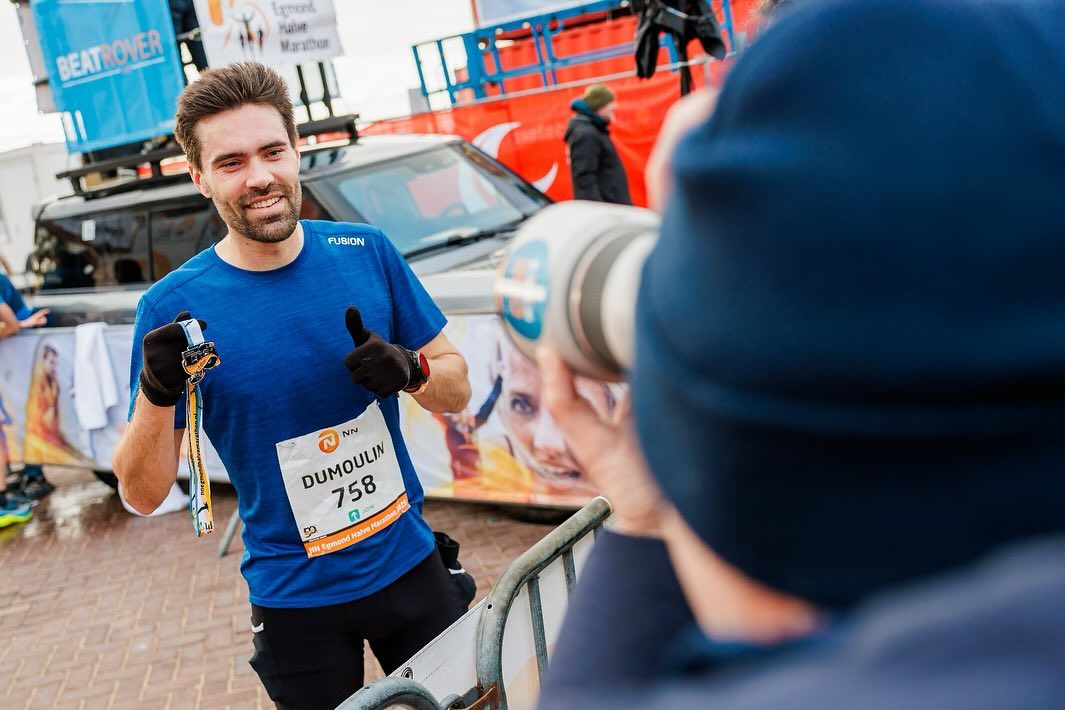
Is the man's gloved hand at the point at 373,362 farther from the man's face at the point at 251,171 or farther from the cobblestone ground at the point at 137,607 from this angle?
the cobblestone ground at the point at 137,607

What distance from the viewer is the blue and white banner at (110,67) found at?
7.82 m

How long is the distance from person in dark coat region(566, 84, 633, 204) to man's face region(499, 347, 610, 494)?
10.9ft

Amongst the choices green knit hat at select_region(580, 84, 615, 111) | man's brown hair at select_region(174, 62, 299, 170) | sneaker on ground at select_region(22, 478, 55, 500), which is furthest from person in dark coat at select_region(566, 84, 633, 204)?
man's brown hair at select_region(174, 62, 299, 170)

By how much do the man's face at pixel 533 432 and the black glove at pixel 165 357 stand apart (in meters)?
3.00

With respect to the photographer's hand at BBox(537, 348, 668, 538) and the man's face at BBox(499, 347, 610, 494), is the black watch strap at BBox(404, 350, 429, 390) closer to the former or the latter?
the photographer's hand at BBox(537, 348, 668, 538)

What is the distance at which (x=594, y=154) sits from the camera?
8.29 meters

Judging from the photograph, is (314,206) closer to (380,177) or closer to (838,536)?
(380,177)

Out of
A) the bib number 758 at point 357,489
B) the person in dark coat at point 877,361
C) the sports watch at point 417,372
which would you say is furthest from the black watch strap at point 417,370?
the person in dark coat at point 877,361

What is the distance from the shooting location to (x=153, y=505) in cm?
253

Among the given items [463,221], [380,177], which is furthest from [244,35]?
[463,221]

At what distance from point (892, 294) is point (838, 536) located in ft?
0.40

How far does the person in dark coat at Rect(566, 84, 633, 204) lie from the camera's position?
27.2 feet

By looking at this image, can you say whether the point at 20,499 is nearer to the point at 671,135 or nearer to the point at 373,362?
the point at 373,362

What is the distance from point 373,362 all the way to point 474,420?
3.25 metres
